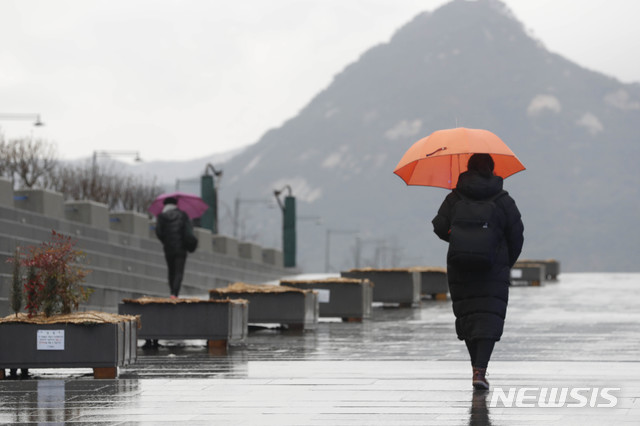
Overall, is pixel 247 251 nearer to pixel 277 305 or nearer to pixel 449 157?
pixel 277 305

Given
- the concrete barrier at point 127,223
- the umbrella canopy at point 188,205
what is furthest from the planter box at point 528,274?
the umbrella canopy at point 188,205

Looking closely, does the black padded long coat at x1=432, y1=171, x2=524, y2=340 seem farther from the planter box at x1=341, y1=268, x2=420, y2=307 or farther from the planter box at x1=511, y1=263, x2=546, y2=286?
the planter box at x1=511, y1=263, x2=546, y2=286

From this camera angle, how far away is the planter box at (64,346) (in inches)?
559

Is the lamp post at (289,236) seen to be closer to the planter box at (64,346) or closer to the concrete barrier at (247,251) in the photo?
the concrete barrier at (247,251)

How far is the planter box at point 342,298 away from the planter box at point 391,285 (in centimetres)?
525

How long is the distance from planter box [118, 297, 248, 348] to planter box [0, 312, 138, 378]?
3776 millimetres

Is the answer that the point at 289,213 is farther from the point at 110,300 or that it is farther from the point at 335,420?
the point at 335,420

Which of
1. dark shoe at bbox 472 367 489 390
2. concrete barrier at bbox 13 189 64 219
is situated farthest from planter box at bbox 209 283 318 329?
concrete barrier at bbox 13 189 64 219

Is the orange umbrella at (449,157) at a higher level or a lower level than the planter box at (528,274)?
higher

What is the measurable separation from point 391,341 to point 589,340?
9.85ft

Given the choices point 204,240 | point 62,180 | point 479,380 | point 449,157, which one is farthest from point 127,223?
point 62,180

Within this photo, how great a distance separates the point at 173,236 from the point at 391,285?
774cm

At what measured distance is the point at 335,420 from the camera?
32.5 feet

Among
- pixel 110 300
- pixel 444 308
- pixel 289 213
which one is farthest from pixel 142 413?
pixel 289 213
